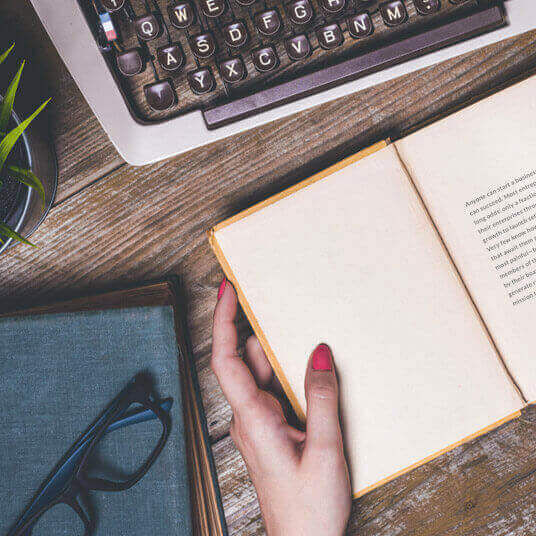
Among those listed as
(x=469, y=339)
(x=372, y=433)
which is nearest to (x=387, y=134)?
(x=469, y=339)

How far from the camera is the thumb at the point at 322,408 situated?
19.6 inches

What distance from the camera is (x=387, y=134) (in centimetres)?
58

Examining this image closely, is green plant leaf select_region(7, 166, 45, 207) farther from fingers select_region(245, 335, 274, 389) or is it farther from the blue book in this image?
fingers select_region(245, 335, 274, 389)

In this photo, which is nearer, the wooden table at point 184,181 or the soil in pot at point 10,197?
the soil in pot at point 10,197

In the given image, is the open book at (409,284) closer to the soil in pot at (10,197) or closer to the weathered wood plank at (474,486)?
the weathered wood plank at (474,486)

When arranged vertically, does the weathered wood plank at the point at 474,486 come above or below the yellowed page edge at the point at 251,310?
below

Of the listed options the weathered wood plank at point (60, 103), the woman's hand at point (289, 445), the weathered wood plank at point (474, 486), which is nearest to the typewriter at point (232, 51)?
the weathered wood plank at point (60, 103)

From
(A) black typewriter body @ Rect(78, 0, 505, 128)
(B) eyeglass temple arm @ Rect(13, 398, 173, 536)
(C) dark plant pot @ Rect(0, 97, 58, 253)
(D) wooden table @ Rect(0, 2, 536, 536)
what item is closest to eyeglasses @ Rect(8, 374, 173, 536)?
(B) eyeglass temple arm @ Rect(13, 398, 173, 536)

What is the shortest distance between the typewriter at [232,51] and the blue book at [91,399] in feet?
0.66

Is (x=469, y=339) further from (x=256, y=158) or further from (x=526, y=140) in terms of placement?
(x=256, y=158)

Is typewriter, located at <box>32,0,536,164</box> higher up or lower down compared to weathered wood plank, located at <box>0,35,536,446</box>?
higher up

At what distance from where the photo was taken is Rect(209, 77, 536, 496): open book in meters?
0.52

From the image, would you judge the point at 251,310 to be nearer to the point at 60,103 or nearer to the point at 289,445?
the point at 289,445

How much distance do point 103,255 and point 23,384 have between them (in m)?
0.18
